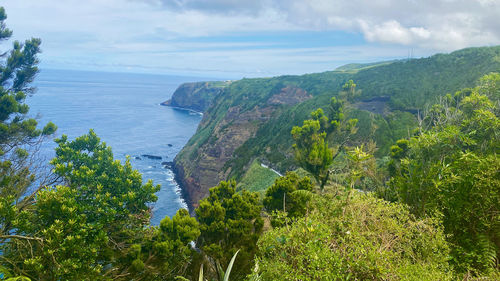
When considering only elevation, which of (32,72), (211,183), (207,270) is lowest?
(211,183)

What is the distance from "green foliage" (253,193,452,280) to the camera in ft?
29.9

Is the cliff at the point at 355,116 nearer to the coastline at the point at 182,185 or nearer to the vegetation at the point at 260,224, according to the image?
the coastline at the point at 182,185

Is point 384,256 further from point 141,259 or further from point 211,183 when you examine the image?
point 211,183

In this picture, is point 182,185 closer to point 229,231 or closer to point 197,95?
point 229,231

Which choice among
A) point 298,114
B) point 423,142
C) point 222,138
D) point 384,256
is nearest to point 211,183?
point 222,138

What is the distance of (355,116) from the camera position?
68250 millimetres

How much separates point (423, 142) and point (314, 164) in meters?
10.9

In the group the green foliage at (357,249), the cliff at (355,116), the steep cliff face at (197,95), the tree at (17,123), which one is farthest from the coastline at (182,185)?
the steep cliff face at (197,95)

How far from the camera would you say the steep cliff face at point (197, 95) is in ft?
602

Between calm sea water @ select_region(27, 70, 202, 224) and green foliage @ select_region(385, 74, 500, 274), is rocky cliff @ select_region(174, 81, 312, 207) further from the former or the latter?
green foliage @ select_region(385, 74, 500, 274)

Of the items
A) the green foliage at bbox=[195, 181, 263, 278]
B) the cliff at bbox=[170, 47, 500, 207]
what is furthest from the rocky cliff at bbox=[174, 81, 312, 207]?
the green foliage at bbox=[195, 181, 263, 278]

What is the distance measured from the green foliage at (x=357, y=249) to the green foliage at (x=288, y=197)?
8385mm

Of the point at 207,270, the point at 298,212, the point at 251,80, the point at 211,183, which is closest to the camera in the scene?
the point at 207,270

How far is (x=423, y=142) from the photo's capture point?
18.2 m
